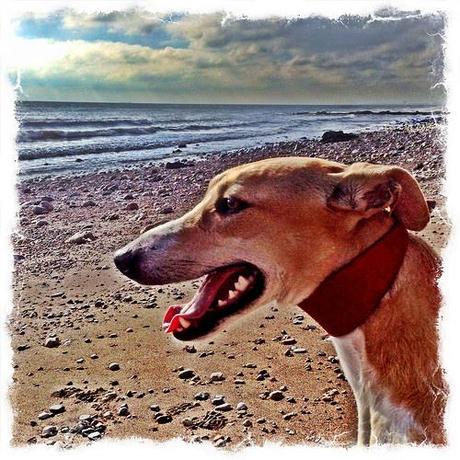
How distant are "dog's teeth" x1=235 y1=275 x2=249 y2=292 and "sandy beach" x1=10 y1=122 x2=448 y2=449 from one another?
1.30m

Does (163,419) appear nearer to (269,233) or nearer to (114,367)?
(114,367)

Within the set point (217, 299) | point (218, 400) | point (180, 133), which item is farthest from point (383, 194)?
point (180, 133)

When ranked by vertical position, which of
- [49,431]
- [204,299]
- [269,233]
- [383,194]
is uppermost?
[383,194]

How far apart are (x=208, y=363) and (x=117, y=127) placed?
336 inches

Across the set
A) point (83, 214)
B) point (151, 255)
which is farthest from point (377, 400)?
point (83, 214)

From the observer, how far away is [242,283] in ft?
9.99

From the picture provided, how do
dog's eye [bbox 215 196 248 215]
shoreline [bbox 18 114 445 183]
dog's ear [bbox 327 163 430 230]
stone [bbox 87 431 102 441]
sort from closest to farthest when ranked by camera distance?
1. dog's ear [bbox 327 163 430 230]
2. dog's eye [bbox 215 196 248 215]
3. stone [bbox 87 431 102 441]
4. shoreline [bbox 18 114 445 183]

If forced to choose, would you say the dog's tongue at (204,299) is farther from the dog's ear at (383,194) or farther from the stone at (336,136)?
the stone at (336,136)

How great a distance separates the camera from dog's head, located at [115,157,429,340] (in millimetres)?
2744

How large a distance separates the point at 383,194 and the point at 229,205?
73cm

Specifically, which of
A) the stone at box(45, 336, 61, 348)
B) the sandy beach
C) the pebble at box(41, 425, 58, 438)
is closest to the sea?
the sandy beach

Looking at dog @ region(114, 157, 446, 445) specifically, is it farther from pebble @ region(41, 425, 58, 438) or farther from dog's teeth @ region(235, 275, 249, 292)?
pebble @ region(41, 425, 58, 438)

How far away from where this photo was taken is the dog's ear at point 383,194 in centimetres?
266

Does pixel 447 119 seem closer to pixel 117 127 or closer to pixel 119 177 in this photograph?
pixel 119 177
